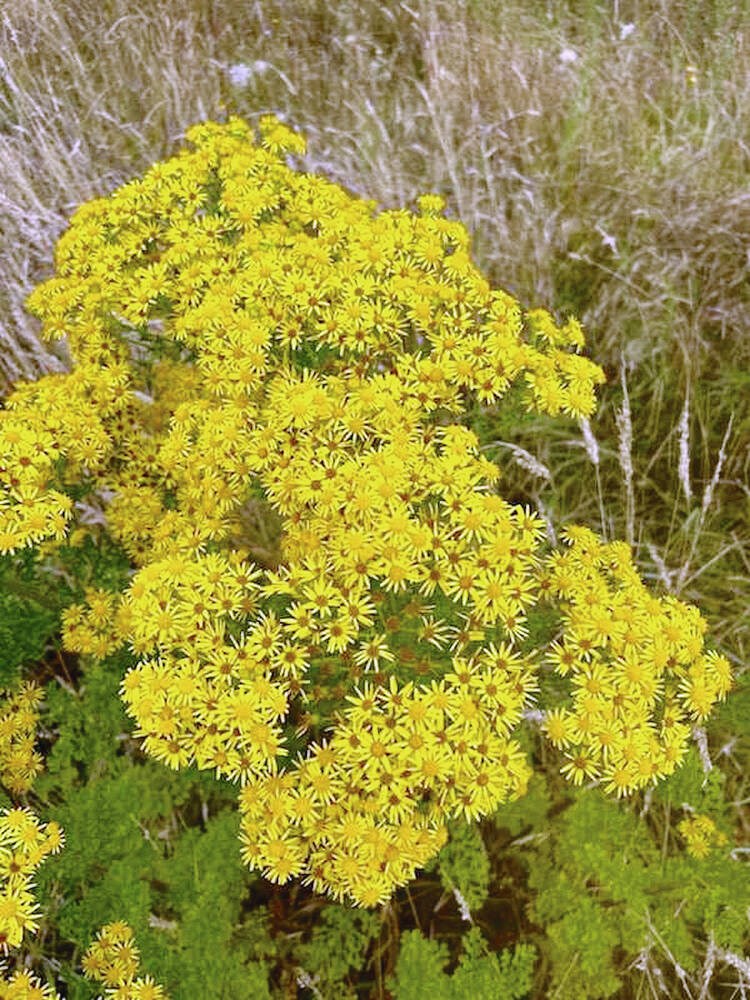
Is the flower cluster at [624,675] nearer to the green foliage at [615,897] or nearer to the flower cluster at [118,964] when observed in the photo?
the green foliage at [615,897]

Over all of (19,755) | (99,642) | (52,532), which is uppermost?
(52,532)

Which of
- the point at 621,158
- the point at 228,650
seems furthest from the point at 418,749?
the point at 621,158

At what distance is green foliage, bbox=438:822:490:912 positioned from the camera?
8.48ft

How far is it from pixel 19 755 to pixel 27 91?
11.8ft

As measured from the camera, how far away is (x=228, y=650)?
6.94 ft

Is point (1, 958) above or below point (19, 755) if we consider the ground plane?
below

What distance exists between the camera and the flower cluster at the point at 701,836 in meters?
2.63

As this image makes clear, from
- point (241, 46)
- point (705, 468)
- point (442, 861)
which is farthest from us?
point (241, 46)

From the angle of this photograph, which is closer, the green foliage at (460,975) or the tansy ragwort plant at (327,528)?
the tansy ragwort plant at (327,528)

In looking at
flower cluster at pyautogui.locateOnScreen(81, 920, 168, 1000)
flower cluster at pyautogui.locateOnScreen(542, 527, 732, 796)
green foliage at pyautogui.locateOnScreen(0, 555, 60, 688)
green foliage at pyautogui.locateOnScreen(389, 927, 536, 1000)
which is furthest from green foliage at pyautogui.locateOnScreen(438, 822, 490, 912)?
green foliage at pyautogui.locateOnScreen(0, 555, 60, 688)

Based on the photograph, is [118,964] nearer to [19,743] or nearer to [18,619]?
[19,743]

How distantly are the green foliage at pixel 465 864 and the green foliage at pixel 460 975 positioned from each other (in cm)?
15

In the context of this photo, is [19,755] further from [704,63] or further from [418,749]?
[704,63]

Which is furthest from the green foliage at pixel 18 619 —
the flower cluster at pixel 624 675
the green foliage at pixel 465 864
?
the flower cluster at pixel 624 675
